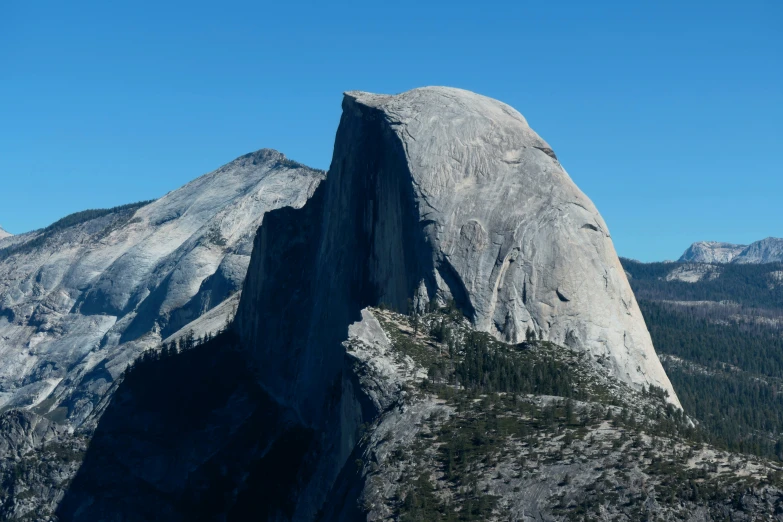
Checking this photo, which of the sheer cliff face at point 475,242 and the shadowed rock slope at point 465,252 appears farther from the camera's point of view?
the sheer cliff face at point 475,242

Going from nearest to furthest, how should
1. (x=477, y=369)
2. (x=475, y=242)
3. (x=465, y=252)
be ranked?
(x=477, y=369) < (x=465, y=252) < (x=475, y=242)

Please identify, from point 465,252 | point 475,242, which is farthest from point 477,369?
point 475,242

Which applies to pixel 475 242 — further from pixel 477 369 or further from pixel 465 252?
pixel 477 369

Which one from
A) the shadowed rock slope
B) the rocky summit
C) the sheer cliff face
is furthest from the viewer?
the sheer cliff face

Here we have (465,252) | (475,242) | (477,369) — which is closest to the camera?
(477,369)

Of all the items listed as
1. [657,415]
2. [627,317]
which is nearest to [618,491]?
[657,415]

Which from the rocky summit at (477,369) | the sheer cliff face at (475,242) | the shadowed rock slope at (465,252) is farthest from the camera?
the sheer cliff face at (475,242)

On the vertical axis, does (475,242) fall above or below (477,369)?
above

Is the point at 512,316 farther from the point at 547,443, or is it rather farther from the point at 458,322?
the point at 547,443
